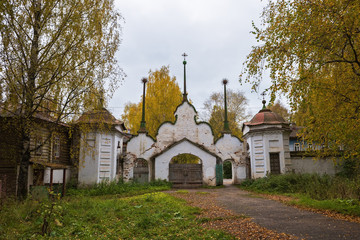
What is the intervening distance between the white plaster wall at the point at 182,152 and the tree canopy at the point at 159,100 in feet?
21.7

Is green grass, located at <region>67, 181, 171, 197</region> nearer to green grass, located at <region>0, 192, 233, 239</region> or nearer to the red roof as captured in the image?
green grass, located at <region>0, 192, 233, 239</region>

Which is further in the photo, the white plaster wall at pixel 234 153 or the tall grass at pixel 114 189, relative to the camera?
the white plaster wall at pixel 234 153

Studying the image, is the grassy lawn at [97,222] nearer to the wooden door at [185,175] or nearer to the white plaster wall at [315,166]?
the wooden door at [185,175]

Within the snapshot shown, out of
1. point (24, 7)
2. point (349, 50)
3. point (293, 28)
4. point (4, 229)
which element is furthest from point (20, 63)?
point (349, 50)

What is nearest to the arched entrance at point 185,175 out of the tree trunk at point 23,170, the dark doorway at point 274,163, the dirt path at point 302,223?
the dark doorway at point 274,163

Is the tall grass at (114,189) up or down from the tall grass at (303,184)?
down

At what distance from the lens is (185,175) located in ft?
73.3

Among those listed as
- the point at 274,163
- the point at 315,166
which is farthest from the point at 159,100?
the point at 315,166

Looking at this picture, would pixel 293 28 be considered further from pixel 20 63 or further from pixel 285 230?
pixel 20 63

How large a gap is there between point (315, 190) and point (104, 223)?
10.3m

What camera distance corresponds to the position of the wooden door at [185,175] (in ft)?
72.8

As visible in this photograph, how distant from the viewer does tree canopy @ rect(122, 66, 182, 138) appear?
29.3 m

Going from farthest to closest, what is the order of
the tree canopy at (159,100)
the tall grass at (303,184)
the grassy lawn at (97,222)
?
the tree canopy at (159,100)
the tall grass at (303,184)
the grassy lawn at (97,222)

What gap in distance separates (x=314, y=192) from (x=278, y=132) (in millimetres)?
8335
